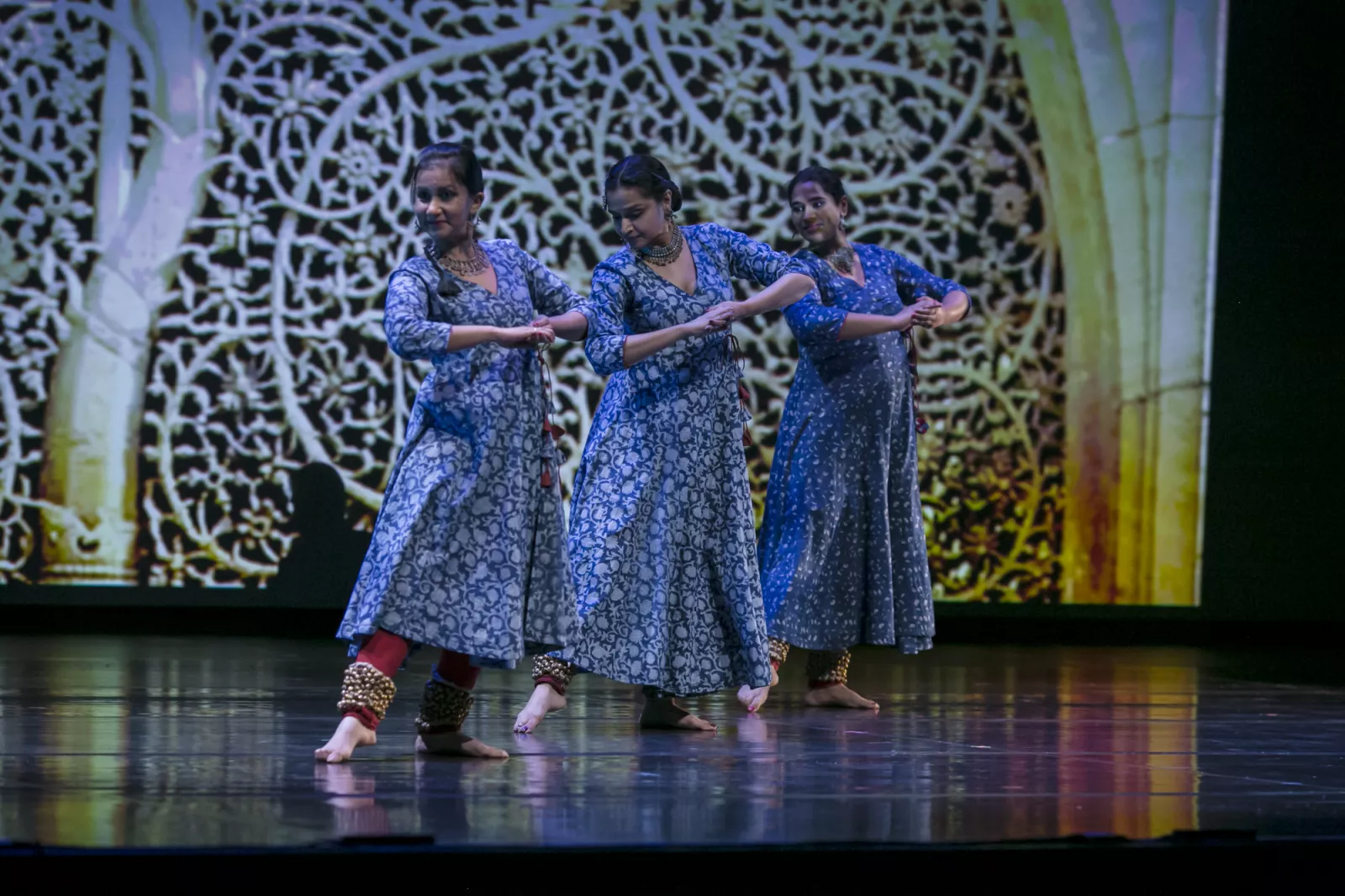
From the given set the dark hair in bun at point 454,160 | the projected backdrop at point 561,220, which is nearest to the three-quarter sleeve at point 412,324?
the dark hair in bun at point 454,160

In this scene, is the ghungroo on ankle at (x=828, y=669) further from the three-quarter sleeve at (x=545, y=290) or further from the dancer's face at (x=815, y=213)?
the three-quarter sleeve at (x=545, y=290)

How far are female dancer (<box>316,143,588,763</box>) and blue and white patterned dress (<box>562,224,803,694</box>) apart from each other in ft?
1.46

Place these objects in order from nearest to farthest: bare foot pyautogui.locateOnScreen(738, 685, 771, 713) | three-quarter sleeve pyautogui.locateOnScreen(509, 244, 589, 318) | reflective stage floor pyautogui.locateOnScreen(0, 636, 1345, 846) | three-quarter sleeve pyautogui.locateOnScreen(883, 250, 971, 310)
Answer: reflective stage floor pyautogui.locateOnScreen(0, 636, 1345, 846) → three-quarter sleeve pyautogui.locateOnScreen(509, 244, 589, 318) → bare foot pyautogui.locateOnScreen(738, 685, 771, 713) → three-quarter sleeve pyautogui.locateOnScreen(883, 250, 971, 310)

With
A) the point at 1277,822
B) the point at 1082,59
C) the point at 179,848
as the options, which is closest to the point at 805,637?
the point at 1277,822

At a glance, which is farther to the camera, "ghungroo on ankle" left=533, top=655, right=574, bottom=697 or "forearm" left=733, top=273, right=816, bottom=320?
"ghungroo on ankle" left=533, top=655, right=574, bottom=697

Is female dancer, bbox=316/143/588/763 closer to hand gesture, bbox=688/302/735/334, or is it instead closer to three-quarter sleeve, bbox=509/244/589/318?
three-quarter sleeve, bbox=509/244/589/318

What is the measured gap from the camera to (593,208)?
684cm

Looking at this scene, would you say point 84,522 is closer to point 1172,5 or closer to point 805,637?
point 805,637

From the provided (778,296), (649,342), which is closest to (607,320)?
(649,342)

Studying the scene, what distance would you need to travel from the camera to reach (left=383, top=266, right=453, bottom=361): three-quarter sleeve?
318 cm

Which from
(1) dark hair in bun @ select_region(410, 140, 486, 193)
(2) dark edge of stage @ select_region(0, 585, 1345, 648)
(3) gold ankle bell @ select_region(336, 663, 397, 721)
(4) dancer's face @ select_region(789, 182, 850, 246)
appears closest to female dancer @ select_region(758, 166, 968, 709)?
(4) dancer's face @ select_region(789, 182, 850, 246)

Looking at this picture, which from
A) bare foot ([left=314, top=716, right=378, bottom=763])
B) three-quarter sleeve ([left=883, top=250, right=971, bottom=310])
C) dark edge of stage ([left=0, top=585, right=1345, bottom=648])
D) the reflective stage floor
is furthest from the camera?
dark edge of stage ([left=0, top=585, right=1345, bottom=648])

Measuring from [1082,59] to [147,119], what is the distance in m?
3.60

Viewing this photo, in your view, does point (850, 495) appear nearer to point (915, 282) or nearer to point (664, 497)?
point (915, 282)
